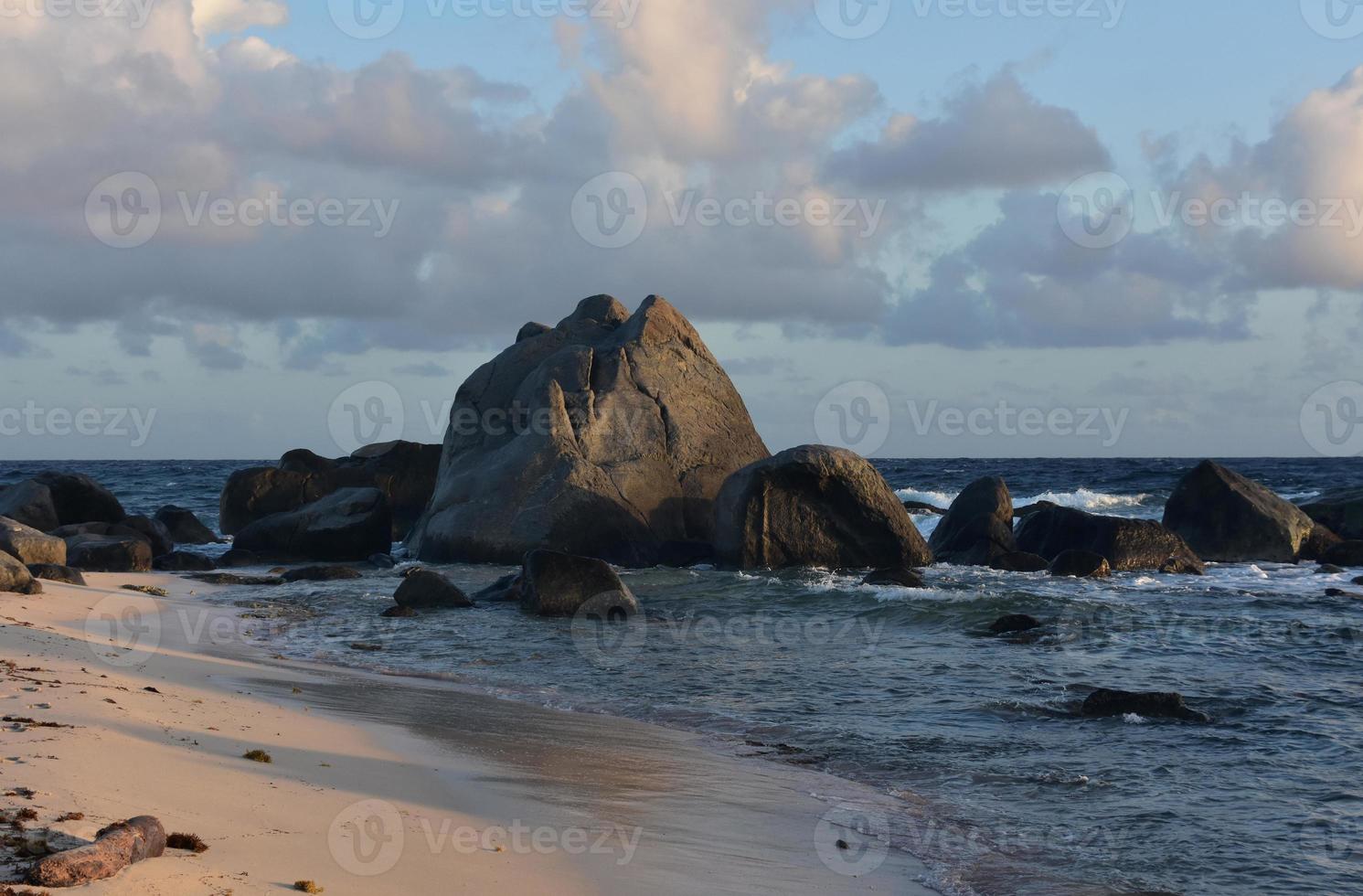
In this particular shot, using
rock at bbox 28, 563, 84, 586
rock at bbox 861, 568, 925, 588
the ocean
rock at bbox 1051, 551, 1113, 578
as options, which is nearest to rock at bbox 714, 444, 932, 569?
the ocean

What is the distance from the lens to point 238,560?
26125 mm

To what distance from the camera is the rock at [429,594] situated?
1900 centimetres

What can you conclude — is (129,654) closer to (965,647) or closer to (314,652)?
(314,652)

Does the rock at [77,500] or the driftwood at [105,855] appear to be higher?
the rock at [77,500]

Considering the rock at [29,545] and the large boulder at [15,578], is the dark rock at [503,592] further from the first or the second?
the rock at [29,545]

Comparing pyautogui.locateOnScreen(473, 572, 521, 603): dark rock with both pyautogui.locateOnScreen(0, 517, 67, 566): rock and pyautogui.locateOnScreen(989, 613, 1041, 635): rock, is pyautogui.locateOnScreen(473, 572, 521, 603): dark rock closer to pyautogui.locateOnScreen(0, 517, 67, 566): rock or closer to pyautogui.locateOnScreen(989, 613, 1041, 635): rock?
pyautogui.locateOnScreen(0, 517, 67, 566): rock

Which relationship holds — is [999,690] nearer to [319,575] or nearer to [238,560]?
[319,575]

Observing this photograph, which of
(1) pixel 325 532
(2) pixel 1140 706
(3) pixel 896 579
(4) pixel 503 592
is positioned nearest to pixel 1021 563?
(3) pixel 896 579

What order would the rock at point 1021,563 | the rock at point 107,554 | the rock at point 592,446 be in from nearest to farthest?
the rock at point 107,554 → the rock at point 1021,563 → the rock at point 592,446

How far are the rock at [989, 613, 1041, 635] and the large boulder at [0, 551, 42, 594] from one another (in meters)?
12.8

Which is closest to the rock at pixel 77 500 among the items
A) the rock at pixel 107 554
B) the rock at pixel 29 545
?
the rock at pixel 107 554

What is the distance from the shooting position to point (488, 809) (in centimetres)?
739

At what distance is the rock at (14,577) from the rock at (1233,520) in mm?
22211

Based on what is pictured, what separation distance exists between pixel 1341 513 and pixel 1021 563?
8.83 meters
